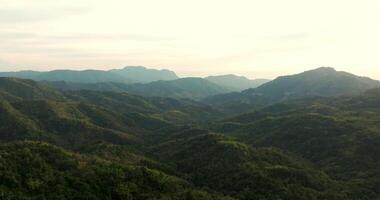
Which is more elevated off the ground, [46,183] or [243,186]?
[46,183]

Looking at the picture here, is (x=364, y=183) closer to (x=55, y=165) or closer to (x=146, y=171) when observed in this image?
(x=146, y=171)

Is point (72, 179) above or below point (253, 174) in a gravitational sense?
above

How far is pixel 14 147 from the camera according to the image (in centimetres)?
14112

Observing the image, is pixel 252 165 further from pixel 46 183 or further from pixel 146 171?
pixel 46 183

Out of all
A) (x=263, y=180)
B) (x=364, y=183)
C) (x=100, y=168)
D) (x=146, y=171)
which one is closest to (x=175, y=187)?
(x=146, y=171)

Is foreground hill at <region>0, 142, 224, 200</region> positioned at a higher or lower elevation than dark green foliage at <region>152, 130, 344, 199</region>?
higher

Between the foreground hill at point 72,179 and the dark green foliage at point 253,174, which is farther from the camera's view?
the dark green foliage at point 253,174

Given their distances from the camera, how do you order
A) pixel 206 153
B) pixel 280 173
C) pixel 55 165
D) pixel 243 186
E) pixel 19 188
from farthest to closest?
1. pixel 206 153
2. pixel 280 173
3. pixel 243 186
4. pixel 55 165
5. pixel 19 188

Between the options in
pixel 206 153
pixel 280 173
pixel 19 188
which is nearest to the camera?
pixel 19 188

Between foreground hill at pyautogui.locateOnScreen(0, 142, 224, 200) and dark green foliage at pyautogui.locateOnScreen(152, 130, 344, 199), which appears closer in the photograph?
foreground hill at pyautogui.locateOnScreen(0, 142, 224, 200)

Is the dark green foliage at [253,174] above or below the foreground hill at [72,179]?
below

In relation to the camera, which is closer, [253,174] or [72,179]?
[72,179]

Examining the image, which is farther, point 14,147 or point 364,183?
point 364,183

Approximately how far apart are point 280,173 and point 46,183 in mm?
84952
